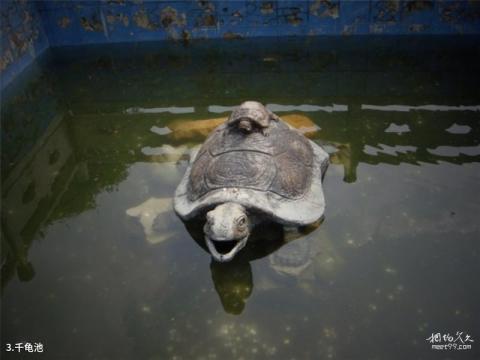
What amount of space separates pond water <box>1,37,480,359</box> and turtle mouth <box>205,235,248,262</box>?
1.22 ft

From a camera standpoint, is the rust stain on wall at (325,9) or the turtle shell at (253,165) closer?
the turtle shell at (253,165)

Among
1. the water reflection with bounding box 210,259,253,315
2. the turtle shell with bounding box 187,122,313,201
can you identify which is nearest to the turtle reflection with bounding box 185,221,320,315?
the water reflection with bounding box 210,259,253,315

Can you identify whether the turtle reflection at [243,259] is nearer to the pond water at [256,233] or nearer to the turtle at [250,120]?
the pond water at [256,233]

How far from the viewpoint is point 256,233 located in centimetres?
476

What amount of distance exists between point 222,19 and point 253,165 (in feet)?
26.0

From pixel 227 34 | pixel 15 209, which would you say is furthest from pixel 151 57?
pixel 15 209

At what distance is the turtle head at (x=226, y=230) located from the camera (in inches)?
157

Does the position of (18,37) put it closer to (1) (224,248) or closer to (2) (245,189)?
(2) (245,189)

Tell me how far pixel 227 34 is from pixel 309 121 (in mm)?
5388

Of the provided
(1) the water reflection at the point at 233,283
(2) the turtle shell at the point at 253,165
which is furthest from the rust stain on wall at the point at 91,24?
(1) the water reflection at the point at 233,283

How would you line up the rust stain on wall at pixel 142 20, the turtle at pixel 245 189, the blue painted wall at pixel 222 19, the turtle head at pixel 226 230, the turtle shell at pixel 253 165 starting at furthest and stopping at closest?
the rust stain on wall at pixel 142 20 < the blue painted wall at pixel 222 19 < the turtle shell at pixel 253 165 < the turtle at pixel 245 189 < the turtle head at pixel 226 230

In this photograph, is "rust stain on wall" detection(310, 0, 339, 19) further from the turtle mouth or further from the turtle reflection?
the turtle mouth

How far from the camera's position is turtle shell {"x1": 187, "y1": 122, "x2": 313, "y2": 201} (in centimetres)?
454

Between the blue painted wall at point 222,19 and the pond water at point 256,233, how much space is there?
201cm
